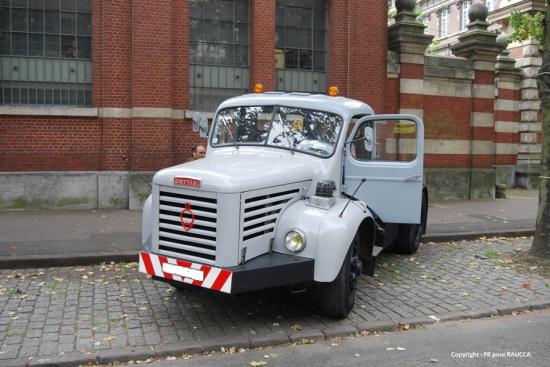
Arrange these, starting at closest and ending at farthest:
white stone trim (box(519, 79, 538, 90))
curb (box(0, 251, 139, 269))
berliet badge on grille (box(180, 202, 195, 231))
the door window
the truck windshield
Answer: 1. berliet badge on grille (box(180, 202, 195, 231))
2. the truck windshield
3. the door window
4. curb (box(0, 251, 139, 269))
5. white stone trim (box(519, 79, 538, 90))

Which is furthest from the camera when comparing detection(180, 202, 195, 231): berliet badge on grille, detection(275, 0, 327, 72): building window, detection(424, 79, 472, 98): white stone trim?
detection(424, 79, 472, 98): white stone trim

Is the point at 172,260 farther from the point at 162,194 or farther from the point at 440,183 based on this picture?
the point at 440,183

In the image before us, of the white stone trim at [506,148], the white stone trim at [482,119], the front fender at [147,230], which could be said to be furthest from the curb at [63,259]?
the white stone trim at [506,148]

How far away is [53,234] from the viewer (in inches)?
392

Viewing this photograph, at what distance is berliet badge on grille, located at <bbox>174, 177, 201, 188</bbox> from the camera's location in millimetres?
5188

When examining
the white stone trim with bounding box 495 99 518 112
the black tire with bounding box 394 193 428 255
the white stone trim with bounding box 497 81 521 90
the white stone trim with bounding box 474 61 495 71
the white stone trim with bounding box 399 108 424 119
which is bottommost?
the black tire with bounding box 394 193 428 255

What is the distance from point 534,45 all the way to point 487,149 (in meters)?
8.88

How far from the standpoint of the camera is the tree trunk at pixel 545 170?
8.77m

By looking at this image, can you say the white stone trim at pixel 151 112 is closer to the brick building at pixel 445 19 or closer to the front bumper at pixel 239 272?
the front bumper at pixel 239 272

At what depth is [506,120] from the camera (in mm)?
22438

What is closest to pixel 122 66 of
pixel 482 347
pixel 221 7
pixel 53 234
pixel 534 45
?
pixel 221 7

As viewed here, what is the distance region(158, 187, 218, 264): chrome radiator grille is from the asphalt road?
0.96 meters

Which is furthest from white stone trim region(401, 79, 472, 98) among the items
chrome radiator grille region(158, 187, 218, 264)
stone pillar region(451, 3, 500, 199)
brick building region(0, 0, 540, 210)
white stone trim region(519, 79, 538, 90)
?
chrome radiator grille region(158, 187, 218, 264)

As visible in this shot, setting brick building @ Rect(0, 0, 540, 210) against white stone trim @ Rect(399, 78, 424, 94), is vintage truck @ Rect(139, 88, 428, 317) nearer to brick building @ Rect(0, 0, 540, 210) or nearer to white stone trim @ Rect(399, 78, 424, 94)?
brick building @ Rect(0, 0, 540, 210)
